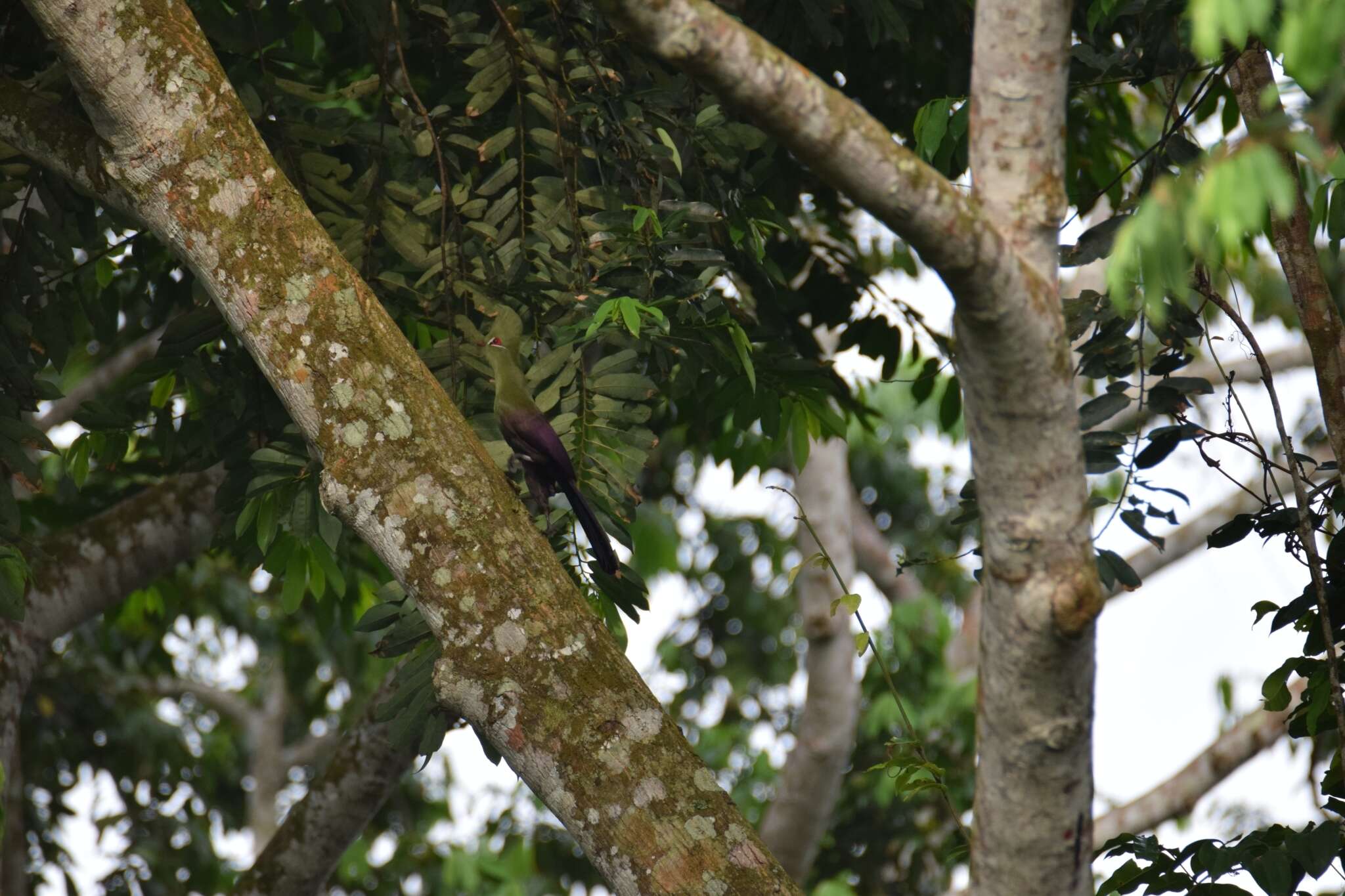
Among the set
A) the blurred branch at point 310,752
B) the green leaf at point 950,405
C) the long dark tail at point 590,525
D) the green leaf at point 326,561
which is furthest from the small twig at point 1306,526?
the blurred branch at point 310,752

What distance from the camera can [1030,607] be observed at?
173cm

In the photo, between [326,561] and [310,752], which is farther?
[310,752]

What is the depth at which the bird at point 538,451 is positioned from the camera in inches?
112

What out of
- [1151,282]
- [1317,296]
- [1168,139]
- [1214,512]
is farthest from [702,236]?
[1214,512]

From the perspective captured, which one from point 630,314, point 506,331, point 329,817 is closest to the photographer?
point 630,314

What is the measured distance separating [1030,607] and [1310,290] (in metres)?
1.42

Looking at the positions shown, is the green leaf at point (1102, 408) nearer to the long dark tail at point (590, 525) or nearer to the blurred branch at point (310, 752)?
the long dark tail at point (590, 525)

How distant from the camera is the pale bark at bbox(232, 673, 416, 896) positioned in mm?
4586

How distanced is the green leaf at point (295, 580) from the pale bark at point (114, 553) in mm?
816

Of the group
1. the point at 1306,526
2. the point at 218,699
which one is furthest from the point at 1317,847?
the point at 218,699

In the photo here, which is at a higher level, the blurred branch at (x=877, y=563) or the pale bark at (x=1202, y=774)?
the blurred branch at (x=877, y=563)

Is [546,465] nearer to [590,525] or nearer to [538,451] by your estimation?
[538,451]

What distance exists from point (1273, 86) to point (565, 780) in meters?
1.49

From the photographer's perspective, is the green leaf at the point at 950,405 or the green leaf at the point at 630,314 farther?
the green leaf at the point at 950,405
